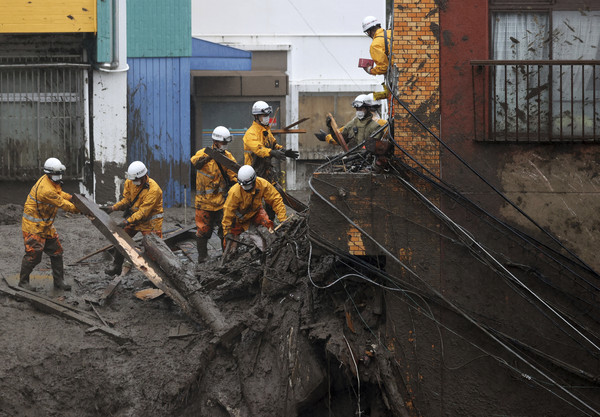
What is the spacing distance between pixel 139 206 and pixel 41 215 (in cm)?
154

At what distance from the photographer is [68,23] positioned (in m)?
15.5

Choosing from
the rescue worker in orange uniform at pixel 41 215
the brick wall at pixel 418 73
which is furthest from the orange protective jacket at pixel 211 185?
the brick wall at pixel 418 73

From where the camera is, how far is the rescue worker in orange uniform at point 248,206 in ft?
36.2

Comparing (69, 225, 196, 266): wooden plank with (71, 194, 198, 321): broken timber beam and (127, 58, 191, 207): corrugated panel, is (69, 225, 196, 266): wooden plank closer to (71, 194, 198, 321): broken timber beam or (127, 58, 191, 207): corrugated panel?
(71, 194, 198, 321): broken timber beam

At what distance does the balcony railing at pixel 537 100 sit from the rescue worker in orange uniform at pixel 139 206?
212 inches

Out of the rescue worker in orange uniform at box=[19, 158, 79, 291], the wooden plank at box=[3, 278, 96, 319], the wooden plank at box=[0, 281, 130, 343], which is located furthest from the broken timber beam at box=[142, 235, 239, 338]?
the rescue worker in orange uniform at box=[19, 158, 79, 291]

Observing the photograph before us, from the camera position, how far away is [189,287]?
33.0 ft

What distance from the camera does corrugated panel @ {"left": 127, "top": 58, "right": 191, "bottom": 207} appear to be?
1702 cm

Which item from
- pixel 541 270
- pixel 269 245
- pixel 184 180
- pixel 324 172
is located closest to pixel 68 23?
pixel 184 180

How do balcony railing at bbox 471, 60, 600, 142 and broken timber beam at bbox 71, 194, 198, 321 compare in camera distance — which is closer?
balcony railing at bbox 471, 60, 600, 142

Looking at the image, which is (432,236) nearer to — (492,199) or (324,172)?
(492,199)

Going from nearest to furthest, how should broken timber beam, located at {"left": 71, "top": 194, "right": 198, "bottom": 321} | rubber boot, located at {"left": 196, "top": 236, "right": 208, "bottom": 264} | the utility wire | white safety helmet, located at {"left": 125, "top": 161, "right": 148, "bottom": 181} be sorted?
the utility wire → broken timber beam, located at {"left": 71, "top": 194, "right": 198, "bottom": 321} → white safety helmet, located at {"left": 125, "top": 161, "right": 148, "bottom": 181} → rubber boot, located at {"left": 196, "top": 236, "right": 208, "bottom": 264}

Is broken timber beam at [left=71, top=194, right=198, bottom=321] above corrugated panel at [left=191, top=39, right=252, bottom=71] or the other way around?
the other way around

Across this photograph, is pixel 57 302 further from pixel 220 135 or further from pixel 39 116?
pixel 39 116
